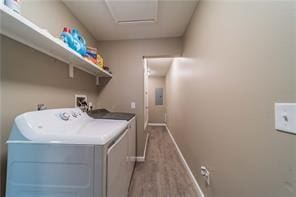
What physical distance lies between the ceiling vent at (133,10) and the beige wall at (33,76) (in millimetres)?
591

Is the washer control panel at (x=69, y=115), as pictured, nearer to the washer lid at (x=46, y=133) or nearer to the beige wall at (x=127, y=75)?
the washer lid at (x=46, y=133)

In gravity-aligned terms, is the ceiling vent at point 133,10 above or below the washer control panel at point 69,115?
above

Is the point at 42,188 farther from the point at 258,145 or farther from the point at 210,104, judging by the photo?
the point at 210,104

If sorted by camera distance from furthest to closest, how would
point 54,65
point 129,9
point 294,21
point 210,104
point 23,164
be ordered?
1. point 129,9
2. point 54,65
3. point 210,104
4. point 23,164
5. point 294,21

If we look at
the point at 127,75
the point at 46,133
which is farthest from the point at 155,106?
the point at 46,133

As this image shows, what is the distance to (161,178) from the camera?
7.06 feet

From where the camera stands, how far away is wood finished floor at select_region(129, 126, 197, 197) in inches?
71.7

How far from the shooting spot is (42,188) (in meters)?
0.85

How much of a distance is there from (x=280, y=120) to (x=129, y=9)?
188 cm

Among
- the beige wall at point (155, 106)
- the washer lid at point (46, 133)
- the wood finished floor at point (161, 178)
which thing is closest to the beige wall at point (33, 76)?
the washer lid at point (46, 133)

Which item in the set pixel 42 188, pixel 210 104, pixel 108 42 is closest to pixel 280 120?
pixel 210 104

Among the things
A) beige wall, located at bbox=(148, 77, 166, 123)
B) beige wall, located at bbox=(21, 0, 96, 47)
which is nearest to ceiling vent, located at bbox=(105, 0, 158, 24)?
beige wall, located at bbox=(21, 0, 96, 47)

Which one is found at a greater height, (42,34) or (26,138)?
(42,34)

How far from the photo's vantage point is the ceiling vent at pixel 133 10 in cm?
169
